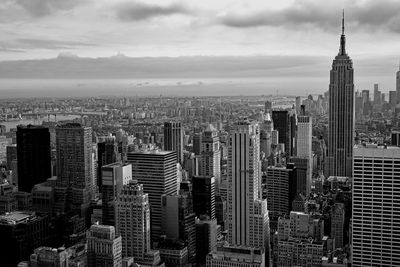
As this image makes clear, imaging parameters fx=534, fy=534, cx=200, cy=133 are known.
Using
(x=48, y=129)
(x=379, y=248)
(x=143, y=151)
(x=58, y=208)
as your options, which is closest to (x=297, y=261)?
(x=379, y=248)

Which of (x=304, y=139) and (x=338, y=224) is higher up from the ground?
(x=304, y=139)

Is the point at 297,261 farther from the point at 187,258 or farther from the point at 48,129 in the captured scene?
the point at 48,129

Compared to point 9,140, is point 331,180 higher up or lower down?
lower down

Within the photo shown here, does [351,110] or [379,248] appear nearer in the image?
[379,248]

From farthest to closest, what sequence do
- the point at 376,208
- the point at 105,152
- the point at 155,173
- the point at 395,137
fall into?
the point at 105,152 → the point at 155,173 → the point at 395,137 → the point at 376,208

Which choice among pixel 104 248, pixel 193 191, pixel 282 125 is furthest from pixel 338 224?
pixel 282 125

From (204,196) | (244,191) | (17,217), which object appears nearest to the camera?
(17,217)

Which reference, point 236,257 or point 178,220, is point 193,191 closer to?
point 178,220

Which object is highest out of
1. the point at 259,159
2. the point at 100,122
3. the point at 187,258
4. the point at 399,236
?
the point at 100,122

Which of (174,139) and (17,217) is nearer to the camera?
(17,217)
